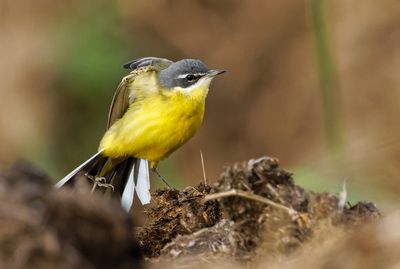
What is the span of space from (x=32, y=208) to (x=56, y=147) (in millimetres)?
5660

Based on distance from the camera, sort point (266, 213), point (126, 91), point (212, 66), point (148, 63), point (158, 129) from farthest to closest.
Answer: point (212, 66) < point (126, 91) < point (148, 63) < point (158, 129) < point (266, 213)

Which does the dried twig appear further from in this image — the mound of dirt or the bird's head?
the bird's head

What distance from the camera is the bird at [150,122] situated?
6.33 metres

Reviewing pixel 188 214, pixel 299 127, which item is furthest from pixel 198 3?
pixel 188 214

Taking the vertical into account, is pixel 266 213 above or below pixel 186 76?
below

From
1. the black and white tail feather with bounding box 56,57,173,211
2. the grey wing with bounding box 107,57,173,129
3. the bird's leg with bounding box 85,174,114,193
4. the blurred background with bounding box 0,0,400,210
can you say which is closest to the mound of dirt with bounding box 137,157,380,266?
the bird's leg with bounding box 85,174,114,193

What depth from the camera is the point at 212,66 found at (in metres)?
8.99

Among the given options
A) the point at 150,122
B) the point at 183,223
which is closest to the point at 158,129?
the point at 150,122

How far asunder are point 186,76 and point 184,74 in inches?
0.8

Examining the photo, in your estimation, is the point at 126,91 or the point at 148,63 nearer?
the point at 148,63

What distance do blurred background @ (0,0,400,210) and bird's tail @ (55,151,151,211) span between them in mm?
355

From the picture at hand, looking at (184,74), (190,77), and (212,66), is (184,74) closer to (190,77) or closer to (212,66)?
(190,77)

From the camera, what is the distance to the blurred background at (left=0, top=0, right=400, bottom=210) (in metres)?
7.64

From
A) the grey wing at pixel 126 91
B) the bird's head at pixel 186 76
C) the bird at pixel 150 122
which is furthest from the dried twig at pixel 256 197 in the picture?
the grey wing at pixel 126 91
